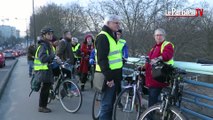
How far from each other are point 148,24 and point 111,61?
17467 mm

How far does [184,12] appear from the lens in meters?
24.6

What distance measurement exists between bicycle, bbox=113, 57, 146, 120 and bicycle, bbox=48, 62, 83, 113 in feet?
5.01

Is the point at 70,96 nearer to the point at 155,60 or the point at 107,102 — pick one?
the point at 107,102

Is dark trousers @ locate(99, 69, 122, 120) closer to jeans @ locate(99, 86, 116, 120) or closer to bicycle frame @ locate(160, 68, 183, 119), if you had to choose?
jeans @ locate(99, 86, 116, 120)

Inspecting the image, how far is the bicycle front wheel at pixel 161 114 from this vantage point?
4.39m

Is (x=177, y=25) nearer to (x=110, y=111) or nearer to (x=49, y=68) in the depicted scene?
(x=49, y=68)

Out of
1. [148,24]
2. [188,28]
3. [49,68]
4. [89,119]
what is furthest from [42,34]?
[188,28]

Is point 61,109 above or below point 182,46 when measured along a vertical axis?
below

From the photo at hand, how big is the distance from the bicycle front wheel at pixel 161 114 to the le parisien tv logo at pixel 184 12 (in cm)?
1840

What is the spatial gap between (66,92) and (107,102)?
2431 millimetres

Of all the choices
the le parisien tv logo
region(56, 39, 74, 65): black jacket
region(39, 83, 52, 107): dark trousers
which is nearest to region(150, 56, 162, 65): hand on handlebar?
region(39, 83, 52, 107): dark trousers

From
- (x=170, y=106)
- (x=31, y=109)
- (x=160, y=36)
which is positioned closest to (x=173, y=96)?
(x=170, y=106)

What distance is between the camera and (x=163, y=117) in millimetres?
4535

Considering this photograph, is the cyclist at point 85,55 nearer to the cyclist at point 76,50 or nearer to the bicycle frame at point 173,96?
the cyclist at point 76,50
